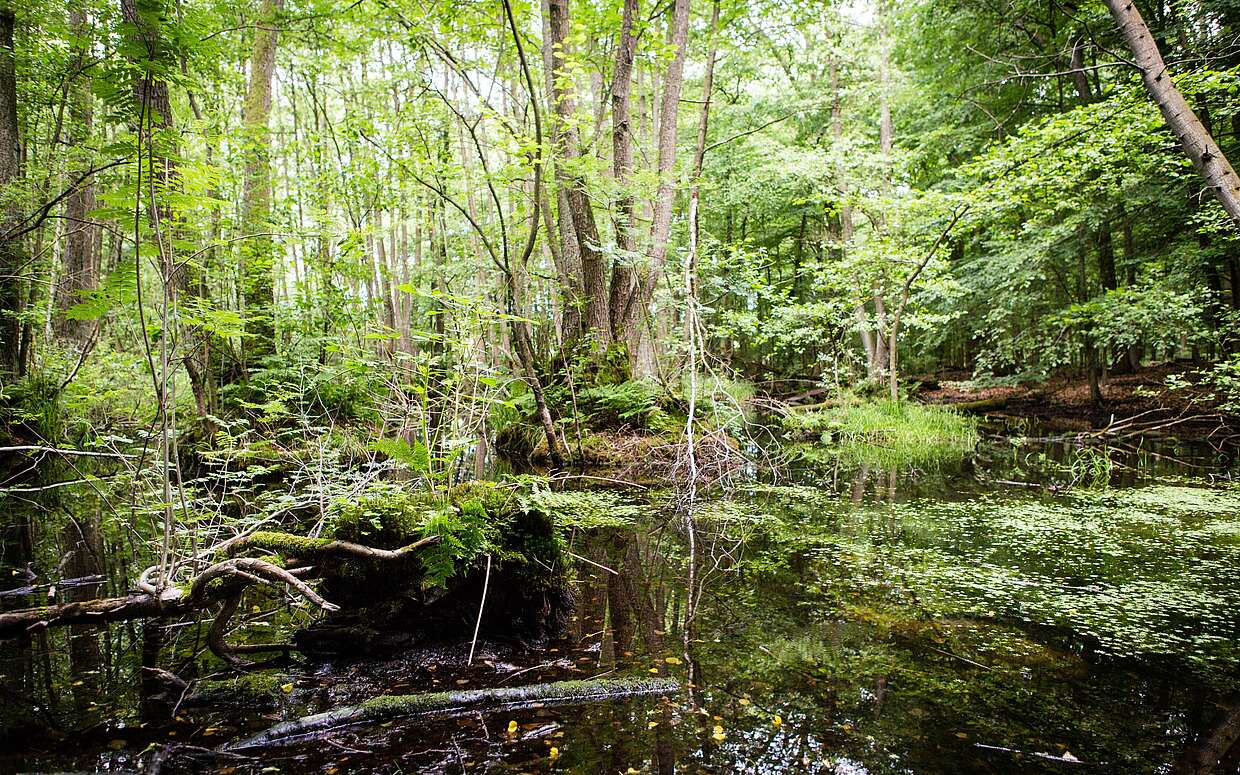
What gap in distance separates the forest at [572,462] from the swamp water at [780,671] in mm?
23

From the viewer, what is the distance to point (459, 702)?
7.70 ft

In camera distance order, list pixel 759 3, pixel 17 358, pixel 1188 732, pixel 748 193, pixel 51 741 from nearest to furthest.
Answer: pixel 51 741, pixel 1188 732, pixel 17 358, pixel 759 3, pixel 748 193

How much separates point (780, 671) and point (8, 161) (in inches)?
332

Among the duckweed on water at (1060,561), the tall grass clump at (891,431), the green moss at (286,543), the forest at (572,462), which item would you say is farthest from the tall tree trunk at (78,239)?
the tall grass clump at (891,431)

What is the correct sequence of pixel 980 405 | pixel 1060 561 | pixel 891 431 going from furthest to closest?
pixel 980 405, pixel 891 431, pixel 1060 561

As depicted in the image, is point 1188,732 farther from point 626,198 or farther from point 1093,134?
point 1093,134

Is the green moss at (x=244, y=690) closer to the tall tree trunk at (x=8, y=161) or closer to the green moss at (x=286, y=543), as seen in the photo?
the green moss at (x=286, y=543)

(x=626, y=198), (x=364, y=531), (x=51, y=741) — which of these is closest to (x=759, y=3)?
(x=626, y=198)

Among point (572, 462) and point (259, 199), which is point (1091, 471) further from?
point (259, 199)

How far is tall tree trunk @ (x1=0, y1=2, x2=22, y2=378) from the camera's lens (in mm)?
5918

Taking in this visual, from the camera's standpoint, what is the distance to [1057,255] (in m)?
12.0

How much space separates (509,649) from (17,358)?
7201 millimetres

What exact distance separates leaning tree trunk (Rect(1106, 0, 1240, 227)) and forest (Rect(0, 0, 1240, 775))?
0.03 metres

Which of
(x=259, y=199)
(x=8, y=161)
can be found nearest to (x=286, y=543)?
(x=8, y=161)
